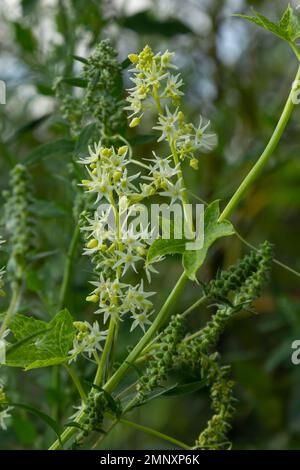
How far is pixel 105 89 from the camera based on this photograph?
670 millimetres

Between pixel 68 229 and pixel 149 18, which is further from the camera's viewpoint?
pixel 149 18

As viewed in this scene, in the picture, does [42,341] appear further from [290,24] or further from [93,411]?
[290,24]

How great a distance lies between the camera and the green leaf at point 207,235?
52cm

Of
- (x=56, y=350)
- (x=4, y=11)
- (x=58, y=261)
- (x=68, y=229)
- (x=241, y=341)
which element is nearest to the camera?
(x=56, y=350)

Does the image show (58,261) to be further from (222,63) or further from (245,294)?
(222,63)

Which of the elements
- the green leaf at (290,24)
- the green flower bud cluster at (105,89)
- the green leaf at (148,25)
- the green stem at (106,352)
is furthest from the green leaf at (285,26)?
the green leaf at (148,25)

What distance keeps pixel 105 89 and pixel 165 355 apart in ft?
0.85

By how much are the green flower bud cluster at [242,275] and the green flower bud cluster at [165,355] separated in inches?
1.3

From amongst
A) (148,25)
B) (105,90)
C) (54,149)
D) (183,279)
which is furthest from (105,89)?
(148,25)

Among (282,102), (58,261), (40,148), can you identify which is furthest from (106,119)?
(282,102)

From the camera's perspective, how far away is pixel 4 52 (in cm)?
142

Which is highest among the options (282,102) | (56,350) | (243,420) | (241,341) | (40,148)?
(282,102)

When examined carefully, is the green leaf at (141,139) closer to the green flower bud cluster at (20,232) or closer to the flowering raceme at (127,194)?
the flowering raceme at (127,194)

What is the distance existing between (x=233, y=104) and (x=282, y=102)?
0.13 meters
